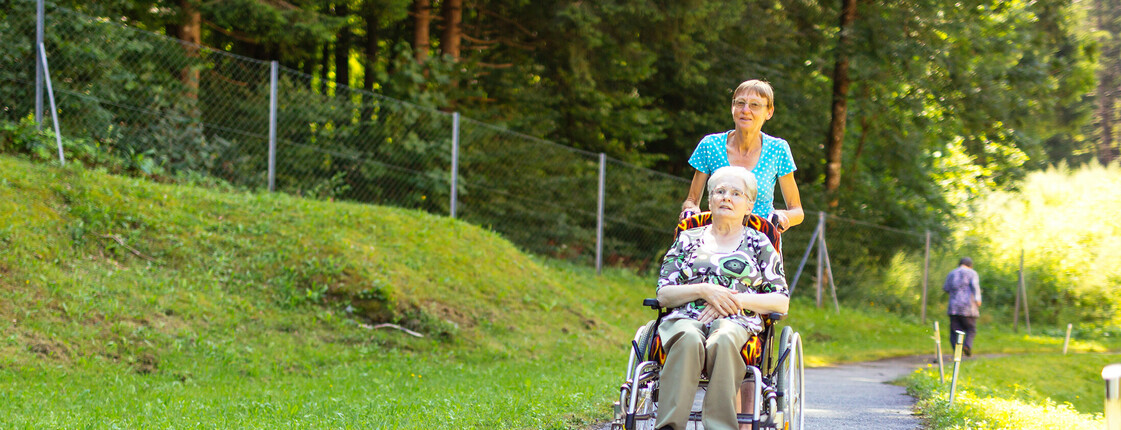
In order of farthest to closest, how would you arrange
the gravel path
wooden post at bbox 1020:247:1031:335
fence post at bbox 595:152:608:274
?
wooden post at bbox 1020:247:1031:335 < fence post at bbox 595:152:608:274 < the gravel path

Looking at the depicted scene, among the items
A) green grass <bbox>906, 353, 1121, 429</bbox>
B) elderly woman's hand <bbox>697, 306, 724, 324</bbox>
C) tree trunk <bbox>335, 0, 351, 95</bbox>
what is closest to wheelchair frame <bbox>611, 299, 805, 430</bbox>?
elderly woman's hand <bbox>697, 306, 724, 324</bbox>

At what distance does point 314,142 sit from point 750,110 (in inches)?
380

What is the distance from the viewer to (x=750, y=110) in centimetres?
498

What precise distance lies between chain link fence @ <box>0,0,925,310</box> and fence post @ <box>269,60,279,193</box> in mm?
18

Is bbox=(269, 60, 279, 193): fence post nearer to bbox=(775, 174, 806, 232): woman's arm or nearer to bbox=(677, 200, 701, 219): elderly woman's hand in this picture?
bbox=(677, 200, 701, 219): elderly woman's hand

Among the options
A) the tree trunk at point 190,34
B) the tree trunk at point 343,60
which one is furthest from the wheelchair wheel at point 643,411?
the tree trunk at point 343,60

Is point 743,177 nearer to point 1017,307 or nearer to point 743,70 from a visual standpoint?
point 743,70

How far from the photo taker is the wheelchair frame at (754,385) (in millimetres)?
4020

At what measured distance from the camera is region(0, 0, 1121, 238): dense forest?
693 inches

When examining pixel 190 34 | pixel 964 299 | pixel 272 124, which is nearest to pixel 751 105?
pixel 272 124

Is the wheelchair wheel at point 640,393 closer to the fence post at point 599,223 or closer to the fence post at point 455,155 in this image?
the fence post at point 455,155

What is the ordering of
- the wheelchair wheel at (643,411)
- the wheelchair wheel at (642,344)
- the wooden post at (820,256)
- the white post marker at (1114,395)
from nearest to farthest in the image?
the white post marker at (1114,395)
the wheelchair wheel at (643,411)
the wheelchair wheel at (642,344)
the wooden post at (820,256)

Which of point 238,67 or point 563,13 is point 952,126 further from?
point 238,67

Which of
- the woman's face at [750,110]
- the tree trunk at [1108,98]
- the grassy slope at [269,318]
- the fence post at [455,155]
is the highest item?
the tree trunk at [1108,98]
